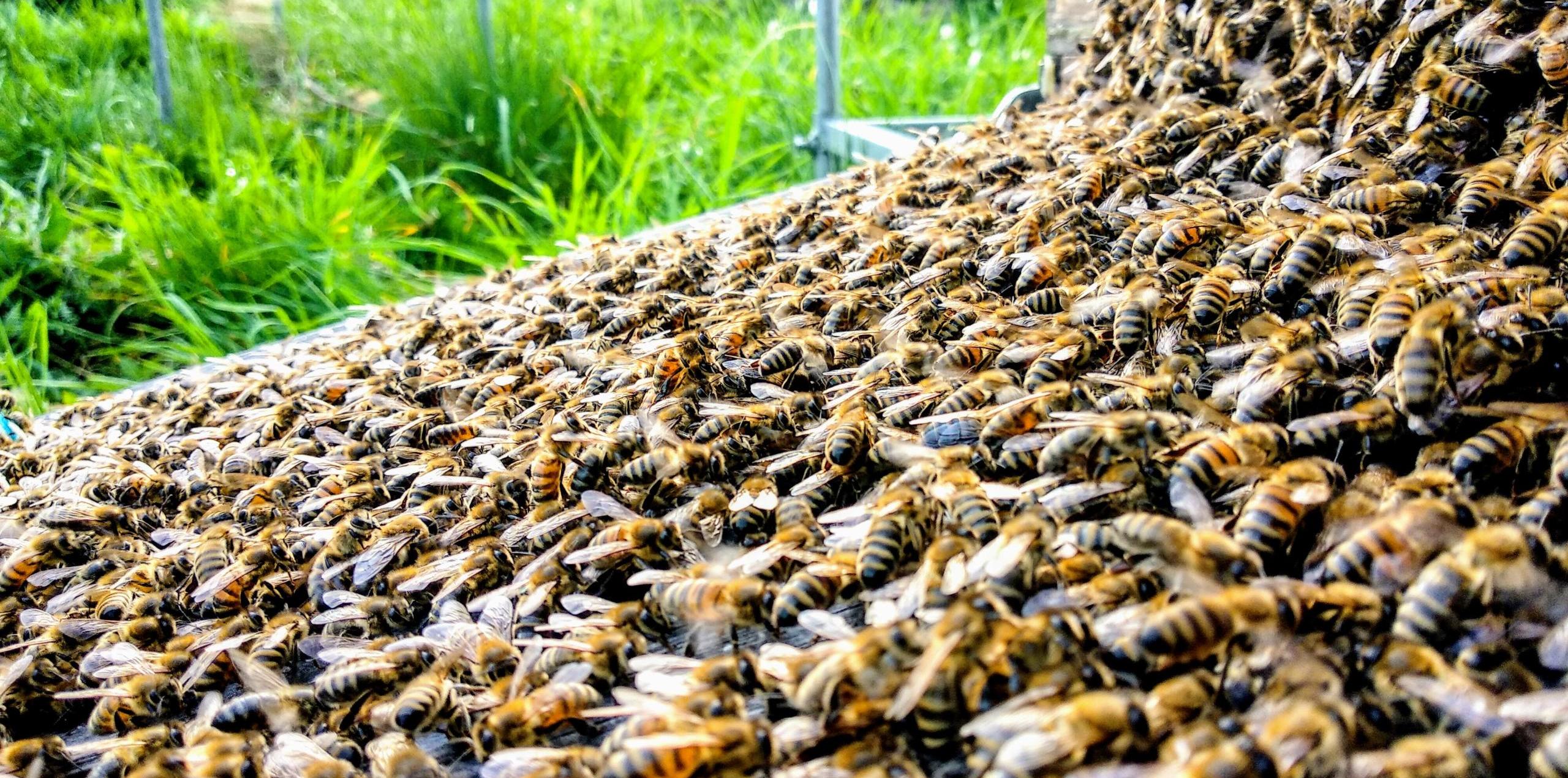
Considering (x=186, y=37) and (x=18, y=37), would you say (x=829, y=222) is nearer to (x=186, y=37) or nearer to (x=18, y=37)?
(x=18, y=37)

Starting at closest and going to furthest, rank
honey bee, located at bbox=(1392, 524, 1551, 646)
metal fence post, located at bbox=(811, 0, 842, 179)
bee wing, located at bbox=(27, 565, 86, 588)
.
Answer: honey bee, located at bbox=(1392, 524, 1551, 646), bee wing, located at bbox=(27, 565, 86, 588), metal fence post, located at bbox=(811, 0, 842, 179)

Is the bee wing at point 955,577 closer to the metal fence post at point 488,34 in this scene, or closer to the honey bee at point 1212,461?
the honey bee at point 1212,461

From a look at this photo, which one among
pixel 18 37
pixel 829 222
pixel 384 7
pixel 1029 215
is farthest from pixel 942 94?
pixel 18 37

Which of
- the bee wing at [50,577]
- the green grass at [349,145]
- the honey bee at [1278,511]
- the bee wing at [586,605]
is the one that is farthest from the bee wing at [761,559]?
the green grass at [349,145]

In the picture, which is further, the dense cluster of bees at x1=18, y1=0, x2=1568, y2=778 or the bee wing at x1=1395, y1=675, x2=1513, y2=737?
the dense cluster of bees at x1=18, y1=0, x2=1568, y2=778

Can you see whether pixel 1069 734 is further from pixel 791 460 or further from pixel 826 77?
pixel 826 77

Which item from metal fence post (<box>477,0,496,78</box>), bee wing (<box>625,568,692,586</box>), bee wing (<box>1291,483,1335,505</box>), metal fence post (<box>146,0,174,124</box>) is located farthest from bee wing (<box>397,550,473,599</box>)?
metal fence post (<box>146,0,174,124</box>)

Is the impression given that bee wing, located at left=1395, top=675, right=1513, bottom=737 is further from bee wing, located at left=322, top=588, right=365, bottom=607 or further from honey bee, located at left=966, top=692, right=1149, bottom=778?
bee wing, located at left=322, top=588, right=365, bottom=607

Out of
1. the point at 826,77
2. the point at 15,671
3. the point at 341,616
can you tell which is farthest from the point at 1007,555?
the point at 826,77
